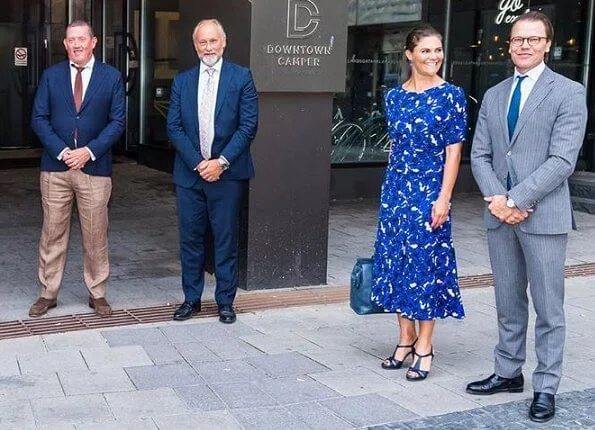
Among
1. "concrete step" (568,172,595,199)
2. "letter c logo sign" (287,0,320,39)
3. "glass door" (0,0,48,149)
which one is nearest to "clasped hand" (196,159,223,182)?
"letter c logo sign" (287,0,320,39)

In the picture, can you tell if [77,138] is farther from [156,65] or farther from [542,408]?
[156,65]

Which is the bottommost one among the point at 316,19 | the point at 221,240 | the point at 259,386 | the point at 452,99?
the point at 259,386

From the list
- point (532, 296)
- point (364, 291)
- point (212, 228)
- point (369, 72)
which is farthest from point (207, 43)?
point (369, 72)

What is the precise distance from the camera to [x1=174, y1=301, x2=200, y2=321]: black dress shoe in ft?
21.9

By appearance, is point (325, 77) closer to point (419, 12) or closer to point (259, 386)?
point (259, 386)

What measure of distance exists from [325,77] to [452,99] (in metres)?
2.25

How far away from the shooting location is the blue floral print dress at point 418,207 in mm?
5348

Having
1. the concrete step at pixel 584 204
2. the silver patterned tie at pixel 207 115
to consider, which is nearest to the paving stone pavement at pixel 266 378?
the silver patterned tie at pixel 207 115

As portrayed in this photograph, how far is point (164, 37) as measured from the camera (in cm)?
1530

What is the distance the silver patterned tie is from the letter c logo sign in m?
1.03

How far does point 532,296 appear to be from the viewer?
5.09 metres

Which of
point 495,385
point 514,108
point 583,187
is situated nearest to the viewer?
point 514,108

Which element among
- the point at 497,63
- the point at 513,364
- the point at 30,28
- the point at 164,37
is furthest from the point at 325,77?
the point at 30,28

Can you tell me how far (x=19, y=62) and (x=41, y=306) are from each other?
10359mm
